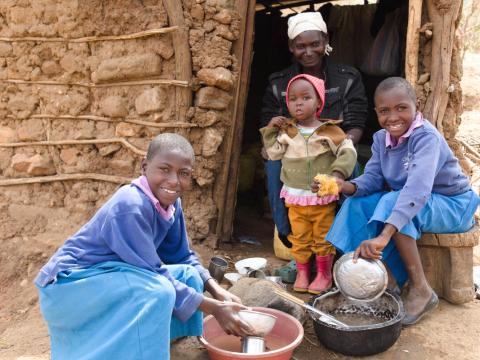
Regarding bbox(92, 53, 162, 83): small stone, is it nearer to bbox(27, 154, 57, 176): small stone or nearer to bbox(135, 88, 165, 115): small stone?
bbox(135, 88, 165, 115): small stone

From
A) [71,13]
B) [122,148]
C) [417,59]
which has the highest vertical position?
[71,13]

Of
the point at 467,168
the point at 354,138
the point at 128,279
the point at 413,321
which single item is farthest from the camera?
the point at 467,168

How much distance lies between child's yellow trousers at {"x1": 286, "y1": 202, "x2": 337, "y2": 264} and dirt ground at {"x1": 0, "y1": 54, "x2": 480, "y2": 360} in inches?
16.4

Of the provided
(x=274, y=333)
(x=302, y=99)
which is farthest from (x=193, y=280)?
(x=302, y=99)

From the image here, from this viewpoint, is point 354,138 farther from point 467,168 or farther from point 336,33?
point 336,33

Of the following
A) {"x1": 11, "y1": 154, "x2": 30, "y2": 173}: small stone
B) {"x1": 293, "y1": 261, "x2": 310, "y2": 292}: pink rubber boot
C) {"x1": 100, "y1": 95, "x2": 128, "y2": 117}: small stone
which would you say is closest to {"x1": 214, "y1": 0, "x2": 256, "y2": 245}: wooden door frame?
{"x1": 100, "y1": 95, "x2": 128, "y2": 117}: small stone

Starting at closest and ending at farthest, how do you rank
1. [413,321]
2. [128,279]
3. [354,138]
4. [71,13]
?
[128,279] → [413,321] → [354,138] → [71,13]

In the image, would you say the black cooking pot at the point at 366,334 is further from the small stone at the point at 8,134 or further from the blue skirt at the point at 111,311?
the small stone at the point at 8,134

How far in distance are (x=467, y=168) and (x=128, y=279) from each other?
292 centimetres

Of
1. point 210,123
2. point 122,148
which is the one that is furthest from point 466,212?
point 122,148

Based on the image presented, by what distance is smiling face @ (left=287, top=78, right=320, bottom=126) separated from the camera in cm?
293

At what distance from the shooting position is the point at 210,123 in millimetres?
3486

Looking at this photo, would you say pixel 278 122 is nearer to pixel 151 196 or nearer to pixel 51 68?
pixel 151 196

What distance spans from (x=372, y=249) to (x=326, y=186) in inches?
16.8
